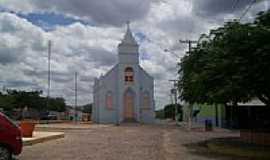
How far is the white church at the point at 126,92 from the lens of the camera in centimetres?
6294

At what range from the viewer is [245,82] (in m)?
16.8

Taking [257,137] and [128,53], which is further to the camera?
[128,53]

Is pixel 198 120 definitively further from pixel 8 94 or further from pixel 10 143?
pixel 10 143

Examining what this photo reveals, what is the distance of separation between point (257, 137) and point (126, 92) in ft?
142

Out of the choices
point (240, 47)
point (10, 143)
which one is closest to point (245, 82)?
point (240, 47)

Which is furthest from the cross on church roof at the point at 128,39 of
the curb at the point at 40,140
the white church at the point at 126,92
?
the curb at the point at 40,140

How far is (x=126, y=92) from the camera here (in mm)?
63562

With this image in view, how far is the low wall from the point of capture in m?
20.4

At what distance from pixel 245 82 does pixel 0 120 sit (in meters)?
9.59

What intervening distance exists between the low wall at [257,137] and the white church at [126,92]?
4060cm

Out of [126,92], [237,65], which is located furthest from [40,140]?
[126,92]

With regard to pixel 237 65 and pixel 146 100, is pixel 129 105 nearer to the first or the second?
pixel 146 100

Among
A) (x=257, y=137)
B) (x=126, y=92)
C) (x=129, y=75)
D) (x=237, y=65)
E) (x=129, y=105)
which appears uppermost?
(x=129, y=75)

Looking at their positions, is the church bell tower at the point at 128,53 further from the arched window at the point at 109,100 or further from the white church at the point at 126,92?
the arched window at the point at 109,100
